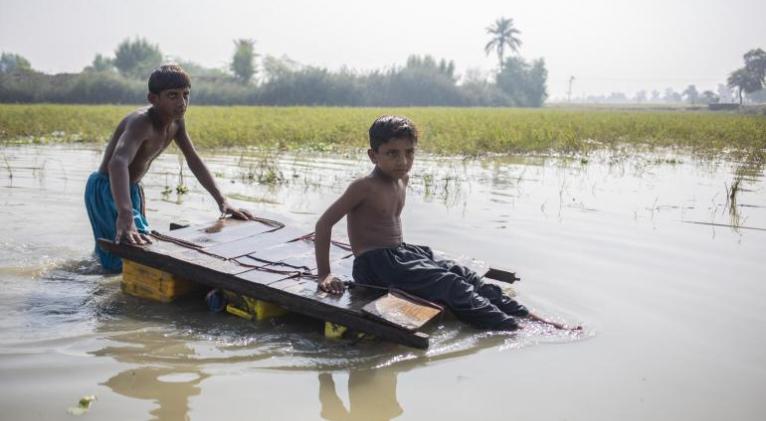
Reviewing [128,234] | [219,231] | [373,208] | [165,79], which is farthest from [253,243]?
[165,79]

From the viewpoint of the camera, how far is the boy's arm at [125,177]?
3576 millimetres

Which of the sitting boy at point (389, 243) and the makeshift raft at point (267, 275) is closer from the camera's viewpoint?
the makeshift raft at point (267, 275)

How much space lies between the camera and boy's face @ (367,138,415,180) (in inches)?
123

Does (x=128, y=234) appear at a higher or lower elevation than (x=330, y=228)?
lower

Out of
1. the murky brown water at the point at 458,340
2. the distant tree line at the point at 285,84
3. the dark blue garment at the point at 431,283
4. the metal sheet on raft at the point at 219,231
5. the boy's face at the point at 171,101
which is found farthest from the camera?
the distant tree line at the point at 285,84

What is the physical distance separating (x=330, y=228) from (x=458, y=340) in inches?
33.1

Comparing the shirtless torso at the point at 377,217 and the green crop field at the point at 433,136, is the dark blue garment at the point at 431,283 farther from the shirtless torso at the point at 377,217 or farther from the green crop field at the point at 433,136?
the green crop field at the point at 433,136

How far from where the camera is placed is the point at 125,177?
3.73 metres

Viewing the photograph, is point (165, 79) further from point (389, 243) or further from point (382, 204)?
point (389, 243)

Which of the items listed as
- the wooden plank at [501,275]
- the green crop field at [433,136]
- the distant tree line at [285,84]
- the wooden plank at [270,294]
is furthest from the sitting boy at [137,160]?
the distant tree line at [285,84]

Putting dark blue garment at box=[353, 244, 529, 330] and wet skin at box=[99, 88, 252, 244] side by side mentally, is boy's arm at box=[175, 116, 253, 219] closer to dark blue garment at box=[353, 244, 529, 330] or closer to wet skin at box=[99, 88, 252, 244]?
wet skin at box=[99, 88, 252, 244]

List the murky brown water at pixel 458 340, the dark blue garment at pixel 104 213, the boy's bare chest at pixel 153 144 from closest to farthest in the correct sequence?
the murky brown water at pixel 458 340, the boy's bare chest at pixel 153 144, the dark blue garment at pixel 104 213

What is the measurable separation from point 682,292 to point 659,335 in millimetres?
831

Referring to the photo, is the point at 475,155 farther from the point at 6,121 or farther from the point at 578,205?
the point at 6,121
